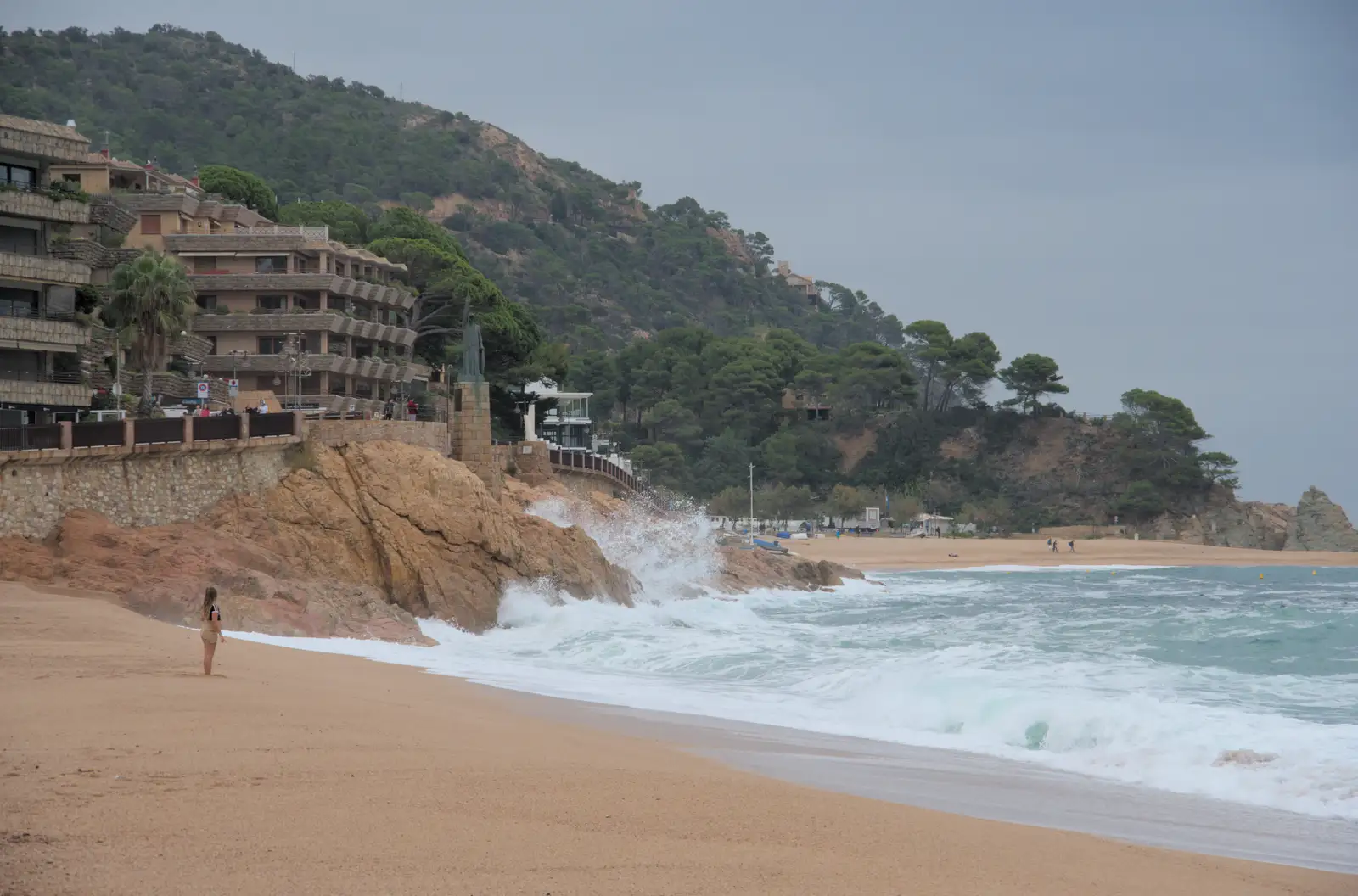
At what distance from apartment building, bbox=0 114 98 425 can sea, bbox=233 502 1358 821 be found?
1290cm

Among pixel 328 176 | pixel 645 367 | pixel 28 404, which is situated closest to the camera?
pixel 28 404

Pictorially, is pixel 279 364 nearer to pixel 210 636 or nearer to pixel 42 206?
pixel 42 206

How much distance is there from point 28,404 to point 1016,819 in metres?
29.1

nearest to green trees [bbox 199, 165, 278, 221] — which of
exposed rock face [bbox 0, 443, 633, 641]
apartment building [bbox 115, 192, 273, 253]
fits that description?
apartment building [bbox 115, 192, 273, 253]

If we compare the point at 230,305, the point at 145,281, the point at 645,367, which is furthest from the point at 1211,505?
the point at 145,281

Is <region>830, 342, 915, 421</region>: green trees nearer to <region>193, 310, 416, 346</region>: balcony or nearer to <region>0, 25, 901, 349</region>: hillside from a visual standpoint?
<region>0, 25, 901, 349</region>: hillside

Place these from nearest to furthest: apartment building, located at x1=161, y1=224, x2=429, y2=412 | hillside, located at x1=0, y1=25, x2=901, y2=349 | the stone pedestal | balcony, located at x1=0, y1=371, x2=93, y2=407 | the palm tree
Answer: balcony, located at x1=0, y1=371, x2=93, y2=407 → the palm tree → the stone pedestal → apartment building, located at x1=161, y1=224, x2=429, y2=412 → hillside, located at x1=0, y1=25, x2=901, y2=349

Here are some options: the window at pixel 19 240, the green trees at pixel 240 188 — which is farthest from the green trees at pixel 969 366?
the window at pixel 19 240

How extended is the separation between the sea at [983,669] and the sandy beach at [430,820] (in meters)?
4.29

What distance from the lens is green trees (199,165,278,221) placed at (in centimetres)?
7575

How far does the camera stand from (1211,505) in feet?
344

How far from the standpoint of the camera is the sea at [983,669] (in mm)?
14273

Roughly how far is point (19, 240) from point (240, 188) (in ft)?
145

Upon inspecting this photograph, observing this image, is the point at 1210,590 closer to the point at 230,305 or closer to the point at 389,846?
the point at 230,305
